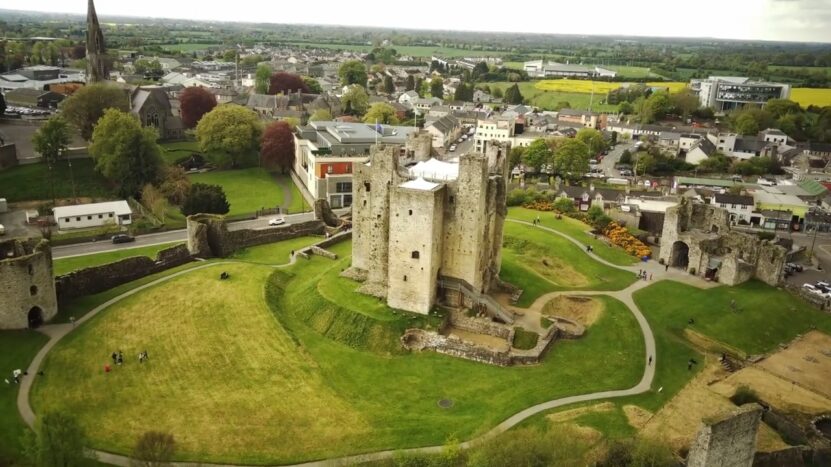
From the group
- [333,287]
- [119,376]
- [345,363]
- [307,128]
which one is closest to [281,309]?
[333,287]

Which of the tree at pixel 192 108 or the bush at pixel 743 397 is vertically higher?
the tree at pixel 192 108

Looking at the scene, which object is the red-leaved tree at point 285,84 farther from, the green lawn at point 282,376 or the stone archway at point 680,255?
the stone archway at point 680,255

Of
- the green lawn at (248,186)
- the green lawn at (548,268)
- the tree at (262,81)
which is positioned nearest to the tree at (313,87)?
the tree at (262,81)

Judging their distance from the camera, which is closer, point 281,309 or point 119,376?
point 119,376

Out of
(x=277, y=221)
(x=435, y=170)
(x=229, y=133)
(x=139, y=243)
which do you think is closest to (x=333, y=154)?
(x=277, y=221)

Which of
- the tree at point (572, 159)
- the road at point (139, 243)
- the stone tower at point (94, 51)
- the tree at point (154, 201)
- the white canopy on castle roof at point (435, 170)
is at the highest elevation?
the stone tower at point (94, 51)

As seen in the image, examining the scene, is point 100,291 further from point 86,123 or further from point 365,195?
point 86,123

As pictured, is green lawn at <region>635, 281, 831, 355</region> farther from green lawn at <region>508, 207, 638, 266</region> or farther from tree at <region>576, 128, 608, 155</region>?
tree at <region>576, 128, 608, 155</region>
